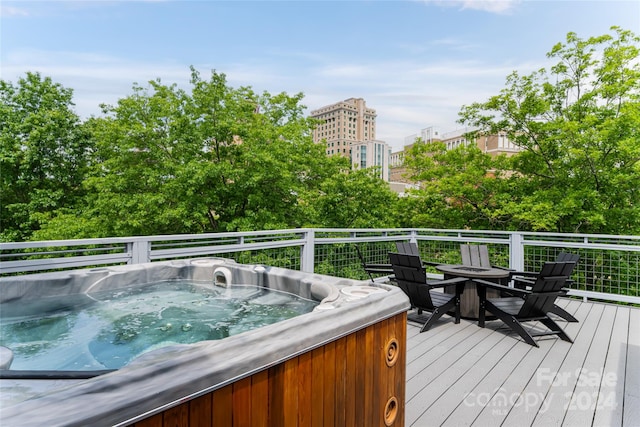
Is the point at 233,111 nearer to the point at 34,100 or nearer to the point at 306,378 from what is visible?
the point at 34,100

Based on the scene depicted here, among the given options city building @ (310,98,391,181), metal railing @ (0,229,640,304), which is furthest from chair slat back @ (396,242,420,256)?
city building @ (310,98,391,181)

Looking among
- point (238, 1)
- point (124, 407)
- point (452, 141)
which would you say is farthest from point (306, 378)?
point (452, 141)

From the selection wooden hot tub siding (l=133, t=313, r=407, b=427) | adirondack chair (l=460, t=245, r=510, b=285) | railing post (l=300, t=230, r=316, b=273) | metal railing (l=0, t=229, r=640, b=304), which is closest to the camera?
wooden hot tub siding (l=133, t=313, r=407, b=427)

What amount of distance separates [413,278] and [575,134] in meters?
Result: 8.31

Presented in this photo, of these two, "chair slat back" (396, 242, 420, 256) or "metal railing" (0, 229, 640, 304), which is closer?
"metal railing" (0, 229, 640, 304)

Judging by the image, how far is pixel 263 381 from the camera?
1.15m

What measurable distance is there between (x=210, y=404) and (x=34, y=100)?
1771 cm

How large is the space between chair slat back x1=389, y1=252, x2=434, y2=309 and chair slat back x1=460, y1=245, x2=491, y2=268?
4.29 ft

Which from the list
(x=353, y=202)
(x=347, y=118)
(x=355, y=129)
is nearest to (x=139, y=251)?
(x=353, y=202)

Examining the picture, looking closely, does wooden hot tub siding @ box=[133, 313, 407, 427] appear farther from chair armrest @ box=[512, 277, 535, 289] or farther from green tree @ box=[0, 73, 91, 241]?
green tree @ box=[0, 73, 91, 241]

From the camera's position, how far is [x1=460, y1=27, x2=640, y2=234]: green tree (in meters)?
9.13

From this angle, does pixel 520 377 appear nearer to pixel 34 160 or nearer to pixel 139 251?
pixel 139 251

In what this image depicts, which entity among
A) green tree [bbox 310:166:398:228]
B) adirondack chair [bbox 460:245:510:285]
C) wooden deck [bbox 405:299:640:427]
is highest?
green tree [bbox 310:166:398:228]

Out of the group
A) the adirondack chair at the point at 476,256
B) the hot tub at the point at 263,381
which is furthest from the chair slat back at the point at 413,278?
the hot tub at the point at 263,381
